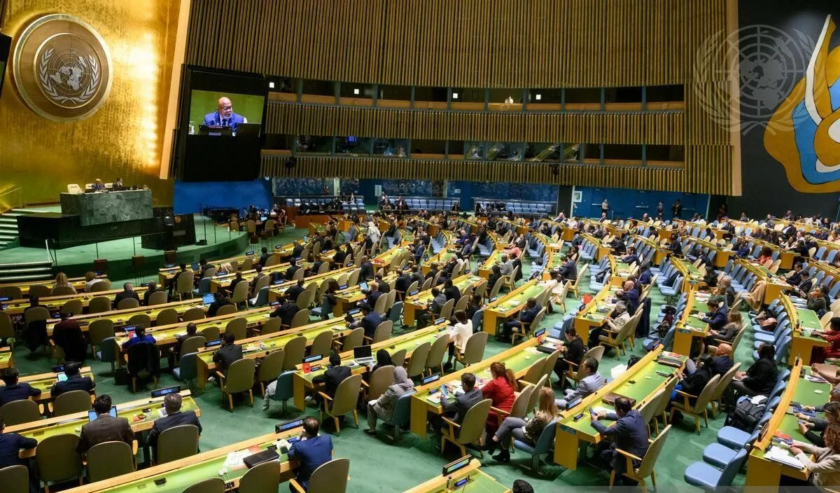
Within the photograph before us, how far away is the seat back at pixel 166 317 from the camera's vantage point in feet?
33.7

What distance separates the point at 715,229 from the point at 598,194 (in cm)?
944

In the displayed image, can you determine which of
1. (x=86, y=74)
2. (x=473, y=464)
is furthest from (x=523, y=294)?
(x=86, y=74)

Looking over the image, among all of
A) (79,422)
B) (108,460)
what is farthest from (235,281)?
(108,460)

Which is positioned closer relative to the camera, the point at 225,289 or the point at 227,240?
the point at 225,289

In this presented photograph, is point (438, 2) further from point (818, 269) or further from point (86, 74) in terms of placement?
point (818, 269)

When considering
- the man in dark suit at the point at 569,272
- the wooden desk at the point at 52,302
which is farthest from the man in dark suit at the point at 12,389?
the man in dark suit at the point at 569,272

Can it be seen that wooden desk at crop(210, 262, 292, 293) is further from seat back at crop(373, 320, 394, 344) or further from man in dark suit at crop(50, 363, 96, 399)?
man in dark suit at crop(50, 363, 96, 399)

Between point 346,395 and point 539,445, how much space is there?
2.48 meters

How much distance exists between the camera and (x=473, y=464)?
17.3ft

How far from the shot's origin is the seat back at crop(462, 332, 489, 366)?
30.5ft

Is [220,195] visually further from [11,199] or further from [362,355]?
[362,355]

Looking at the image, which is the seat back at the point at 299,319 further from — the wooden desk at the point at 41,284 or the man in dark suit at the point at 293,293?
the wooden desk at the point at 41,284

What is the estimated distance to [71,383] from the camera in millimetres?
6871

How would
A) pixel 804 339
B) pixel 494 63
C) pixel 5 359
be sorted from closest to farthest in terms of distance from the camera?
A: pixel 5 359 < pixel 804 339 < pixel 494 63
